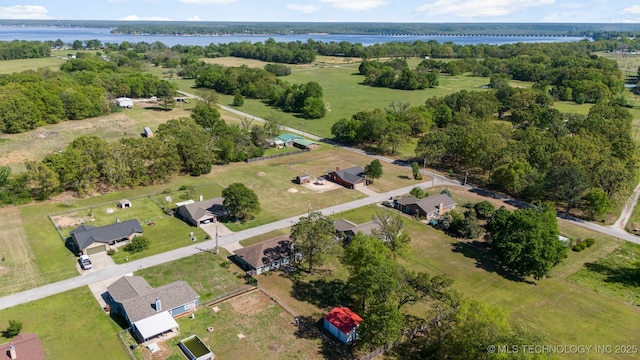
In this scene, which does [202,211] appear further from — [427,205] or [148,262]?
[427,205]

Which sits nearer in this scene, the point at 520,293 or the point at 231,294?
the point at 231,294

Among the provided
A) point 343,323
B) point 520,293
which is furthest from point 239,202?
point 520,293

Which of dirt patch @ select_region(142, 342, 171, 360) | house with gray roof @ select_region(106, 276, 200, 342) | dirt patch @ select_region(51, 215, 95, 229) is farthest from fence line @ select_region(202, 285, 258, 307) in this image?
dirt patch @ select_region(51, 215, 95, 229)

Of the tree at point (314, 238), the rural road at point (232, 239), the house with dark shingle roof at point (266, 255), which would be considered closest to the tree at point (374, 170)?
the rural road at point (232, 239)

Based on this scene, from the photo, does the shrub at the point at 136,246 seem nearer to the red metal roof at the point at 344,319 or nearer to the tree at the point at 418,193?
the red metal roof at the point at 344,319

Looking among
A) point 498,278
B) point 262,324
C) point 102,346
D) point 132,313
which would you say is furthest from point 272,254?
point 498,278

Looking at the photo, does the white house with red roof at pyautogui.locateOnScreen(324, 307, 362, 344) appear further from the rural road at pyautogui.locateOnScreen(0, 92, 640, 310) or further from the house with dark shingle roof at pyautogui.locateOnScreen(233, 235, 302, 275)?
the rural road at pyautogui.locateOnScreen(0, 92, 640, 310)
